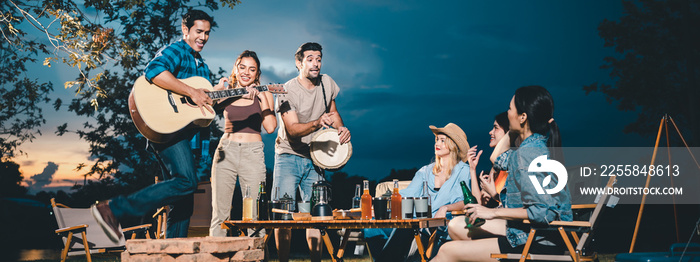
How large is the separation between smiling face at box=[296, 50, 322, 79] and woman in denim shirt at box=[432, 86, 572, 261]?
2.34 meters

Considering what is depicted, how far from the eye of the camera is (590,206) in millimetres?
3471

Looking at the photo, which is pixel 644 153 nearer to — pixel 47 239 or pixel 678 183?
pixel 678 183

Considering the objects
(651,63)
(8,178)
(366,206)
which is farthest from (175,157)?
(8,178)

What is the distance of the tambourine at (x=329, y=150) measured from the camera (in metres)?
4.73

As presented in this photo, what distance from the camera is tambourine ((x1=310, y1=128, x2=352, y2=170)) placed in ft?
15.5

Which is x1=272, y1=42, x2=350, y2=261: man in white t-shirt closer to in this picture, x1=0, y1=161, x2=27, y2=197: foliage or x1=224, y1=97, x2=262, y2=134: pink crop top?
x1=224, y1=97, x2=262, y2=134: pink crop top

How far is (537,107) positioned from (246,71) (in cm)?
271

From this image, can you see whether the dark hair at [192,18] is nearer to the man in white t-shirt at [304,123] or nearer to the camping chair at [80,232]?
the man in white t-shirt at [304,123]

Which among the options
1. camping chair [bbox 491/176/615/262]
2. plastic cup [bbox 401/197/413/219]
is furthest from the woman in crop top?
camping chair [bbox 491/176/615/262]


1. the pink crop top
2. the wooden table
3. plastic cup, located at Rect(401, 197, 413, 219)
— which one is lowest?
the wooden table

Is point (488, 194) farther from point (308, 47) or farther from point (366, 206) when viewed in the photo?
point (308, 47)

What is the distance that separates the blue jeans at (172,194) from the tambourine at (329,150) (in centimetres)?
98

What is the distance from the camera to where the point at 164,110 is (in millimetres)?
4648

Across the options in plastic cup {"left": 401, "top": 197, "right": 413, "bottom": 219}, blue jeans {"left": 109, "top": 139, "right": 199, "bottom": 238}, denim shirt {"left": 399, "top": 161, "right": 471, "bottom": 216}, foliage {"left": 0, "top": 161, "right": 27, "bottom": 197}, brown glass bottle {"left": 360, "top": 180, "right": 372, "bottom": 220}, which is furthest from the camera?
foliage {"left": 0, "top": 161, "right": 27, "bottom": 197}
